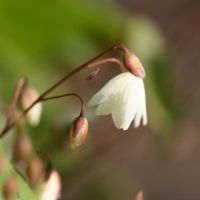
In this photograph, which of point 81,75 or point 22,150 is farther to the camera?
point 81,75

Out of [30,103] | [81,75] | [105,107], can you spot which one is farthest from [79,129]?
[81,75]

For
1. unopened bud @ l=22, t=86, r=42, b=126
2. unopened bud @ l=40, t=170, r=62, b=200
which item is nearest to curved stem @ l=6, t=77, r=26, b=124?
unopened bud @ l=22, t=86, r=42, b=126

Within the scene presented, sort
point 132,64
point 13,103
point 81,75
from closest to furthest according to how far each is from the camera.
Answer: point 132,64
point 13,103
point 81,75

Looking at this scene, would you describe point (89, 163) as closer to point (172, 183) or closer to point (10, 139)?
point (10, 139)

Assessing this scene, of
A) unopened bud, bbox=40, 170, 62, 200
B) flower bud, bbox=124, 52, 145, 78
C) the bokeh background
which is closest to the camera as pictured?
flower bud, bbox=124, 52, 145, 78

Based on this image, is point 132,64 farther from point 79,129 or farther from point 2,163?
point 2,163

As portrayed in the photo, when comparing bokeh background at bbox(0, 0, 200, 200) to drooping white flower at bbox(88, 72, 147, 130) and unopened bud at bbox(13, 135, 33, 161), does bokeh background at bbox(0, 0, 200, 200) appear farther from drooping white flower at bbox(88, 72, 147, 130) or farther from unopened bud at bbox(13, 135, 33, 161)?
drooping white flower at bbox(88, 72, 147, 130)
